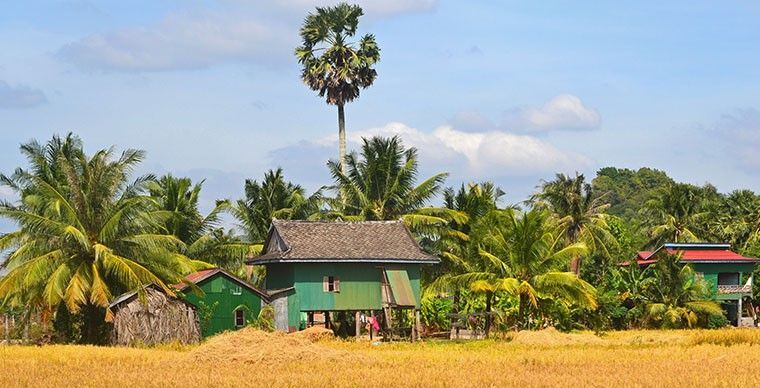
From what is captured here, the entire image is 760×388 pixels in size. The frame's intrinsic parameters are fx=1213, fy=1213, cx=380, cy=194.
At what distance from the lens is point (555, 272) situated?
45.1m

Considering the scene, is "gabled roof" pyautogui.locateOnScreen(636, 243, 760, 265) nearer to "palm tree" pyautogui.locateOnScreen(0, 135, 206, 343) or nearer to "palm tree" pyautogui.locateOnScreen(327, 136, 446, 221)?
"palm tree" pyautogui.locateOnScreen(327, 136, 446, 221)

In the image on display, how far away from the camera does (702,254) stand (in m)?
58.3

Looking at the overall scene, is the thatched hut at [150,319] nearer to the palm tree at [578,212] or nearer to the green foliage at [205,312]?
the green foliage at [205,312]

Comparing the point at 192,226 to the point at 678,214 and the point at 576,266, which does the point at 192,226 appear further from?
the point at 678,214

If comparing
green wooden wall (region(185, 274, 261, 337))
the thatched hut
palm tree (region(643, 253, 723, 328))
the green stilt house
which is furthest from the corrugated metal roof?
palm tree (region(643, 253, 723, 328))

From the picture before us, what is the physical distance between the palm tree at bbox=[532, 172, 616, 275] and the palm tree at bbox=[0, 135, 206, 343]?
2462 centimetres

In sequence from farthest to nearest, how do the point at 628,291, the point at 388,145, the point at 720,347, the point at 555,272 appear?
the point at 628,291
the point at 388,145
the point at 555,272
the point at 720,347

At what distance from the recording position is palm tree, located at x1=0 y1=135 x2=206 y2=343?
38.3 m

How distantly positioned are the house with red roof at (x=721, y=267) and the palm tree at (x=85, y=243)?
26158mm

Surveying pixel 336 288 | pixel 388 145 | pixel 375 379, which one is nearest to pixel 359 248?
pixel 336 288

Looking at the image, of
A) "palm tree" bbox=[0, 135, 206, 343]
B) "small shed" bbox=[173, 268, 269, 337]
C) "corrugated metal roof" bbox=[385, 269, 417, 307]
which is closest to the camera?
"palm tree" bbox=[0, 135, 206, 343]

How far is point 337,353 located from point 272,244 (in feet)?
54.7

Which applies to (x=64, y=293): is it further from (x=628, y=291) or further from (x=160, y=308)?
(x=628, y=291)

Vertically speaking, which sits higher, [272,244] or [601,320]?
[272,244]
